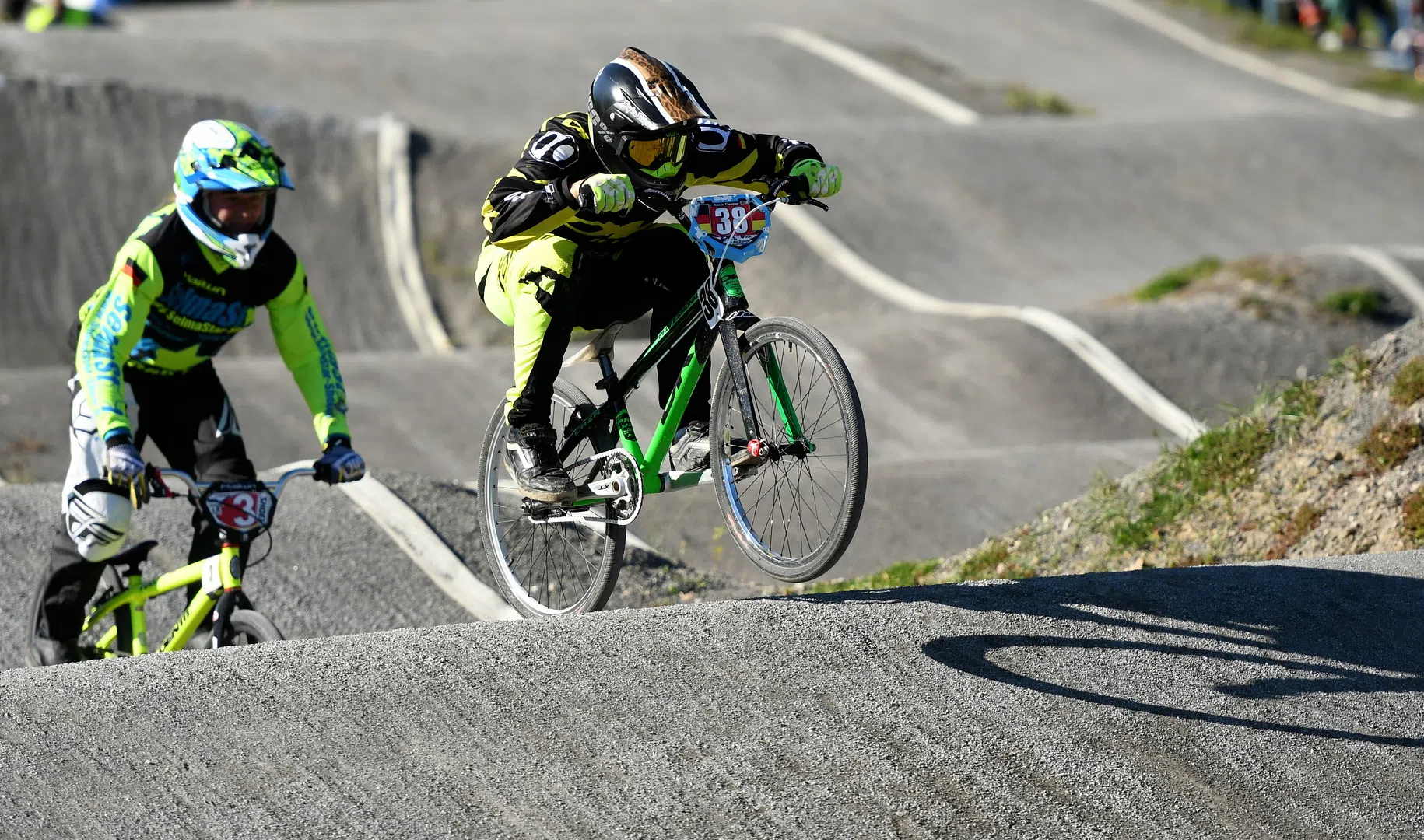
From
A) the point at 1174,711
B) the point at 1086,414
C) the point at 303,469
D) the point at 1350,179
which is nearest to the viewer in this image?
the point at 1174,711

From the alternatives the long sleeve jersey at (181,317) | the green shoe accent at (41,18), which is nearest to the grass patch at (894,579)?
the long sleeve jersey at (181,317)

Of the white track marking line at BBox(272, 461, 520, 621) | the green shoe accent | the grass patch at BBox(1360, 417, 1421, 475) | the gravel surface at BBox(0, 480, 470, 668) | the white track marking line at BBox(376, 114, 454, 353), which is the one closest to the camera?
the grass patch at BBox(1360, 417, 1421, 475)

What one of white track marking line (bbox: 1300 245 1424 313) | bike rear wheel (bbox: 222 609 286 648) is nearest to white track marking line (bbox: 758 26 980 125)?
white track marking line (bbox: 1300 245 1424 313)

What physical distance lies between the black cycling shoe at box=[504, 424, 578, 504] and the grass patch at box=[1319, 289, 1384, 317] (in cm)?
1453

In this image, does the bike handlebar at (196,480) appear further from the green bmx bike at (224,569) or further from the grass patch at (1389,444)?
the grass patch at (1389,444)

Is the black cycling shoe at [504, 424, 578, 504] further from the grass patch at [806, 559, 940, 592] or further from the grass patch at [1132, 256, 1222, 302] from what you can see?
the grass patch at [1132, 256, 1222, 302]

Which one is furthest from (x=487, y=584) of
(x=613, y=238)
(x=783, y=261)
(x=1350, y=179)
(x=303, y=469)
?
(x=1350, y=179)

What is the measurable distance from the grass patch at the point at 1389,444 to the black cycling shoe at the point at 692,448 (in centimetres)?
452

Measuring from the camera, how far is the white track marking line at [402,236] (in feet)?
68.2

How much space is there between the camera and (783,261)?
2145 cm

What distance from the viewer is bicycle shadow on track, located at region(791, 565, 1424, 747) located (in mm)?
5941

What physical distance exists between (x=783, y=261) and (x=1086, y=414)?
652 centimetres

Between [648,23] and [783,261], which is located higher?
[648,23]

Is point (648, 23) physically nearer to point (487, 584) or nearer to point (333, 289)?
point (333, 289)
